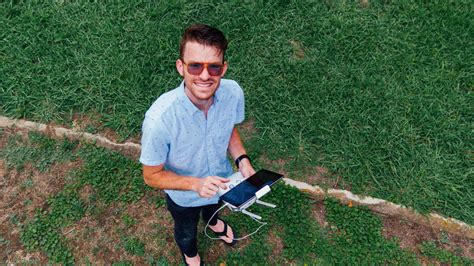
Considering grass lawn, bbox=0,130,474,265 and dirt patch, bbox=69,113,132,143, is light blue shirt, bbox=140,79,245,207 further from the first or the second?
dirt patch, bbox=69,113,132,143

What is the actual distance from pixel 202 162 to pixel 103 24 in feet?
11.3

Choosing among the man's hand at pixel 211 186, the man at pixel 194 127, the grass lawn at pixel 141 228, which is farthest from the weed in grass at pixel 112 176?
the man's hand at pixel 211 186

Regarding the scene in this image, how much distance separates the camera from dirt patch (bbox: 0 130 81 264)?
3.37 meters

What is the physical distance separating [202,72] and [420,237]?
2825 mm

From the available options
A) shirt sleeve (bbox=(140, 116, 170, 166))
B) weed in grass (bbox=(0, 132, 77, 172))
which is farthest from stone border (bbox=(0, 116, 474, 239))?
shirt sleeve (bbox=(140, 116, 170, 166))

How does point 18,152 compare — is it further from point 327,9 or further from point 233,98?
point 327,9

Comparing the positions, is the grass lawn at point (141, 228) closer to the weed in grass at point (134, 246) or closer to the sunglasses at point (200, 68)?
the weed in grass at point (134, 246)

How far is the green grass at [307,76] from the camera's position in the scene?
3.94 metres

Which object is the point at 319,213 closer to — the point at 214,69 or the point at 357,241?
the point at 357,241

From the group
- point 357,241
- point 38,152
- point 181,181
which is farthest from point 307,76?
point 38,152

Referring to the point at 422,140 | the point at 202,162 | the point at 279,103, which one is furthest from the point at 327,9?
the point at 202,162

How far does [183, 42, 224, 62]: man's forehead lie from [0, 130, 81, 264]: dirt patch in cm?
255

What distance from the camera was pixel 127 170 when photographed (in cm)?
392

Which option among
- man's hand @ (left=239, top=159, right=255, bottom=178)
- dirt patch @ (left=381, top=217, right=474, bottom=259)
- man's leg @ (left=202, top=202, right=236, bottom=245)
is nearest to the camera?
man's hand @ (left=239, top=159, right=255, bottom=178)
